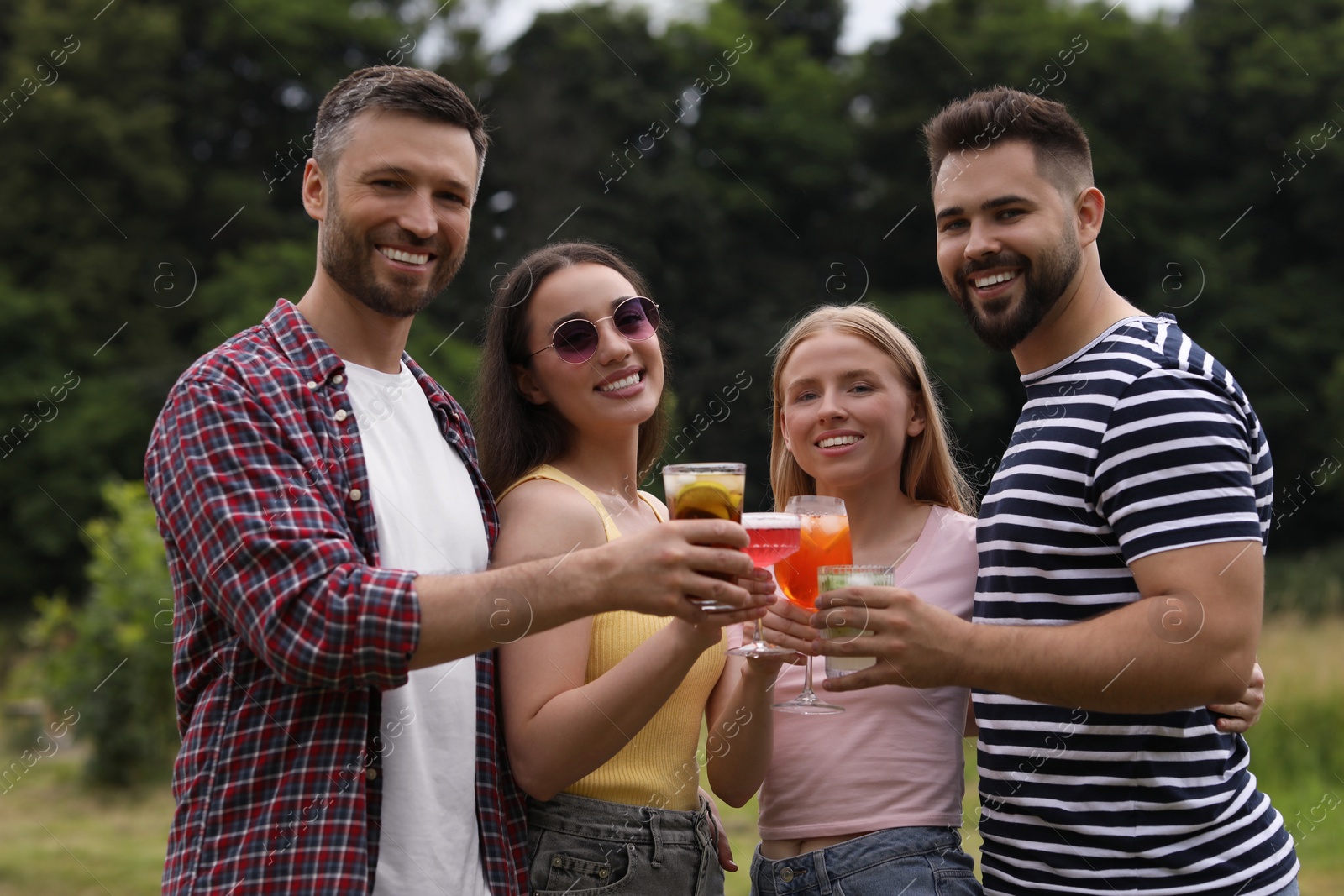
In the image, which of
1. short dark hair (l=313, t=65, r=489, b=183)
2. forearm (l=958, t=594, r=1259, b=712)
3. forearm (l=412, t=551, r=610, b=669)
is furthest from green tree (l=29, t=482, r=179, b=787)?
forearm (l=958, t=594, r=1259, b=712)

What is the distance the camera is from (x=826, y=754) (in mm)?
3535

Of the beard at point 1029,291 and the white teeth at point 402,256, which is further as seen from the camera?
the beard at point 1029,291

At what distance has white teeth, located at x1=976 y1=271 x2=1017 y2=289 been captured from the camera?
359cm

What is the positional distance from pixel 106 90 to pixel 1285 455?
3069cm

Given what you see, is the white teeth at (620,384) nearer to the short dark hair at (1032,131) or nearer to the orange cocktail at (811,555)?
the orange cocktail at (811,555)

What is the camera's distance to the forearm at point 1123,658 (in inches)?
119

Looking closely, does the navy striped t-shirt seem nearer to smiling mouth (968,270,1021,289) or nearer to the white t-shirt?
smiling mouth (968,270,1021,289)

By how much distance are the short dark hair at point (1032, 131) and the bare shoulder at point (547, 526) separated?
156cm

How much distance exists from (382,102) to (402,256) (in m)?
0.43

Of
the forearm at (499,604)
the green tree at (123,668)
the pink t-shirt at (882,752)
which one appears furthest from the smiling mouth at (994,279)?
the green tree at (123,668)

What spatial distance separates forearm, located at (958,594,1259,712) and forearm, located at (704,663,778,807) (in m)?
0.60

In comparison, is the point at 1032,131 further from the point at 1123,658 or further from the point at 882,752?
the point at 882,752

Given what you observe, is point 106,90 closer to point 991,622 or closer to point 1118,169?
point 1118,169

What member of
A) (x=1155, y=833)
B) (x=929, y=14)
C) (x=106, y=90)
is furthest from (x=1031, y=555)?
(x=929, y=14)
